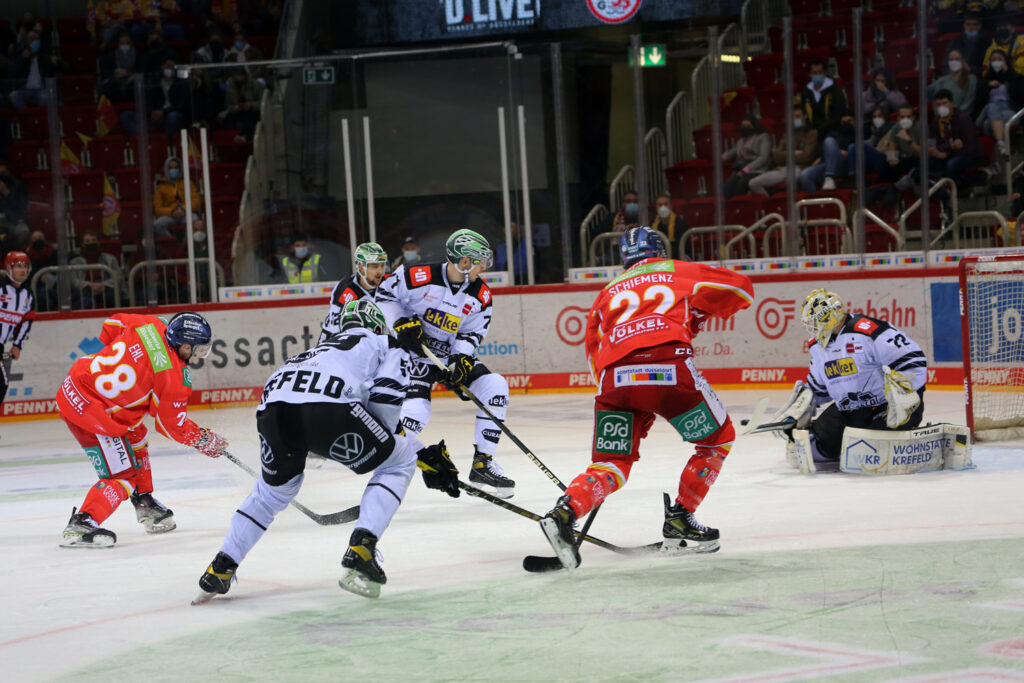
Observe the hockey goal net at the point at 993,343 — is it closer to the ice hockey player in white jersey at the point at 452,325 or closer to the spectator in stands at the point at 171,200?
the ice hockey player in white jersey at the point at 452,325

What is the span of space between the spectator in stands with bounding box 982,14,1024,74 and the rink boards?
2.88 metres

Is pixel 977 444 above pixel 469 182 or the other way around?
the other way around

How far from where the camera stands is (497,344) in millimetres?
12062

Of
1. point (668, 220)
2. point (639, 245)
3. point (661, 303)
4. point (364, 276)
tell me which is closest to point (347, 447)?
point (661, 303)

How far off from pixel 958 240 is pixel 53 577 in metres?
8.24

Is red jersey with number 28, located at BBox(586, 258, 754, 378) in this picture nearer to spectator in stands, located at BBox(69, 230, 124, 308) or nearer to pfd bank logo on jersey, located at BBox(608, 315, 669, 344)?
pfd bank logo on jersey, located at BBox(608, 315, 669, 344)

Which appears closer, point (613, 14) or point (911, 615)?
point (911, 615)

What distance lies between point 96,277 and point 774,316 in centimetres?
651

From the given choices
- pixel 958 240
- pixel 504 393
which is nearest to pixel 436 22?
pixel 958 240

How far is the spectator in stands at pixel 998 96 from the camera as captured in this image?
11.2 m

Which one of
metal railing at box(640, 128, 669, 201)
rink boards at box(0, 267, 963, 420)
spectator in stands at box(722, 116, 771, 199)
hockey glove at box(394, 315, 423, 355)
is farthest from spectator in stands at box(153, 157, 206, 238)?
hockey glove at box(394, 315, 423, 355)

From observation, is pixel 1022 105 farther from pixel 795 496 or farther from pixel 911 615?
pixel 911 615

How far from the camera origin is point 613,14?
13922mm

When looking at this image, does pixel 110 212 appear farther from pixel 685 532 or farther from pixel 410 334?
pixel 685 532
